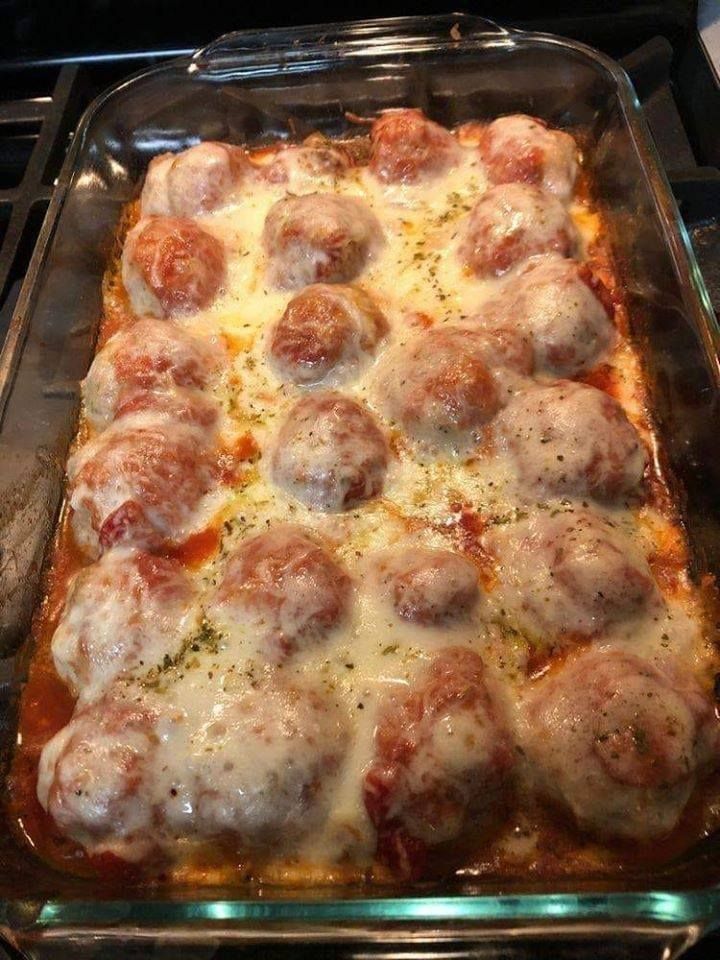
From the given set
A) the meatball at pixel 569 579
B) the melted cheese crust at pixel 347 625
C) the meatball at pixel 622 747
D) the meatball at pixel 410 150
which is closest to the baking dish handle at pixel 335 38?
the meatball at pixel 410 150

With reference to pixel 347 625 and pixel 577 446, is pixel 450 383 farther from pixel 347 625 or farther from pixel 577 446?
pixel 347 625

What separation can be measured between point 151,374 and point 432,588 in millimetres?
1119

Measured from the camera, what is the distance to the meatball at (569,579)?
1.93 metres

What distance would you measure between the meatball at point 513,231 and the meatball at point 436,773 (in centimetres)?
146

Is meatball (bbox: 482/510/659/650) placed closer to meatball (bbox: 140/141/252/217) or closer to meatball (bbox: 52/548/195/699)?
meatball (bbox: 52/548/195/699)

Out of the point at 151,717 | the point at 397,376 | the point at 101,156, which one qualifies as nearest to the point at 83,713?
the point at 151,717

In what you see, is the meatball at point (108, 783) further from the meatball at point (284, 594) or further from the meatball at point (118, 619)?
the meatball at point (284, 594)

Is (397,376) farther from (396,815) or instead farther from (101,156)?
(101,156)

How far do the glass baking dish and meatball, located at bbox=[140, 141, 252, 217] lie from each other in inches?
9.5

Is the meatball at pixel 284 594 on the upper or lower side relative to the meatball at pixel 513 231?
lower

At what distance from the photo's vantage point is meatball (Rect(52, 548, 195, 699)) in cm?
198

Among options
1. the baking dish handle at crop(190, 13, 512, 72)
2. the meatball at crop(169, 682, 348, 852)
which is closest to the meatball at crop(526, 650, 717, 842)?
the meatball at crop(169, 682, 348, 852)

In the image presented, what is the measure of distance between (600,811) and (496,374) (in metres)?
1.20

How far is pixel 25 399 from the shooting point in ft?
8.17
